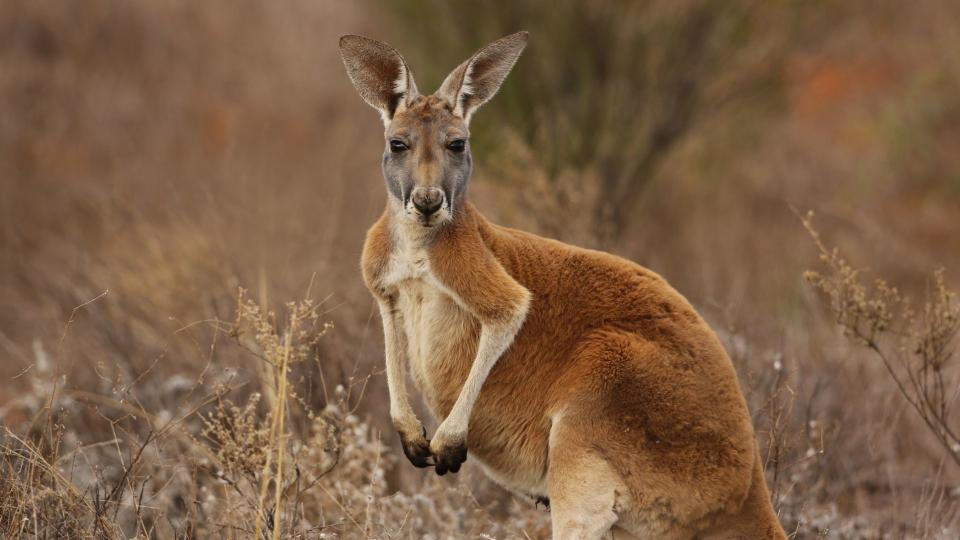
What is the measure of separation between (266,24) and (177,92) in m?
2.18

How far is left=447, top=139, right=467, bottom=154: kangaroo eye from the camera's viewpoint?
366cm

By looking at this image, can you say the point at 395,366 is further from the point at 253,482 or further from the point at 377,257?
the point at 253,482

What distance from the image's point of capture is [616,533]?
12.0ft

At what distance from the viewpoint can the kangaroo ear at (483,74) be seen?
3.76 m

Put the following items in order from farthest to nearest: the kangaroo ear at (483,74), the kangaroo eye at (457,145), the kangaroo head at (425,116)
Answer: the kangaroo ear at (483,74), the kangaroo eye at (457,145), the kangaroo head at (425,116)

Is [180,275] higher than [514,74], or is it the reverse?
[514,74]

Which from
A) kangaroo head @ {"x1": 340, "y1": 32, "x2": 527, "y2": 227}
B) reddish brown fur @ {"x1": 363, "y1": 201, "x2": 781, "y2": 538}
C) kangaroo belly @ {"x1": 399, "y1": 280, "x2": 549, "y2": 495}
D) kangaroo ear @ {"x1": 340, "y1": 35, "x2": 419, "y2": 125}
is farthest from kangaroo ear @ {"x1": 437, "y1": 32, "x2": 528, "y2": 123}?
kangaroo belly @ {"x1": 399, "y1": 280, "x2": 549, "y2": 495}


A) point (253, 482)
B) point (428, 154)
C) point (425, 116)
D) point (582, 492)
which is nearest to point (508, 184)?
point (253, 482)

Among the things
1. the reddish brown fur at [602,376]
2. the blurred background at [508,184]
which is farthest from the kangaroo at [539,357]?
the blurred background at [508,184]

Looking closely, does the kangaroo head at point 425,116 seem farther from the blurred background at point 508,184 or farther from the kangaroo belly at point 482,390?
the blurred background at point 508,184

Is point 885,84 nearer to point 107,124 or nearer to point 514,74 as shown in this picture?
point 514,74

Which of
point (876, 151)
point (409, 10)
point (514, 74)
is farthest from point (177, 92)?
point (876, 151)

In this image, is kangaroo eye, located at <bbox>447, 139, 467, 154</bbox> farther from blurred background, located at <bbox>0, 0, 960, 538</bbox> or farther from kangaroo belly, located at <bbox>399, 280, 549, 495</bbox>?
blurred background, located at <bbox>0, 0, 960, 538</bbox>

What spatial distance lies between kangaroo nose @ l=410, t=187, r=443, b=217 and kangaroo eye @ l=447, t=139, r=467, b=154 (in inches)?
8.7
